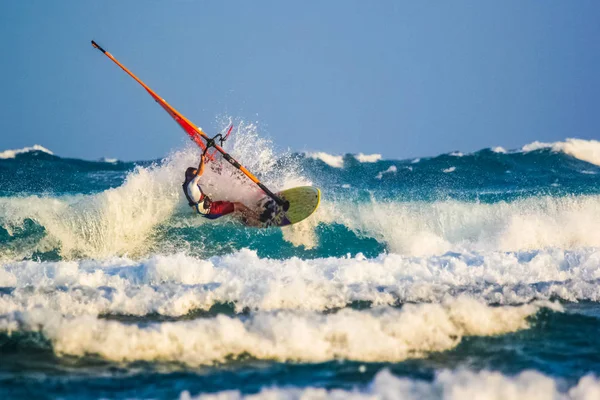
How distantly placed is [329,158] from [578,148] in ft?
36.9

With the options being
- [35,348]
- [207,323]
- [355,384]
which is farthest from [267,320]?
[35,348]

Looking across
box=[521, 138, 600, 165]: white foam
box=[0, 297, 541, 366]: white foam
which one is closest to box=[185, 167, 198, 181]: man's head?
box=[0, 297, 541, 366]: white foam

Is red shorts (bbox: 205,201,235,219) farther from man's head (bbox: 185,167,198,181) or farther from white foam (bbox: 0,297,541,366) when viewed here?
white foam (bbox: 0,297,541,366)

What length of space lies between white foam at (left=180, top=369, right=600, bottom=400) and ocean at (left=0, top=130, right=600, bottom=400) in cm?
1

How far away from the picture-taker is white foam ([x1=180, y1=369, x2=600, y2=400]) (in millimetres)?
3918

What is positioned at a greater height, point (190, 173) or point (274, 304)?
point (190, 173)

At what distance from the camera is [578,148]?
87.9 ft

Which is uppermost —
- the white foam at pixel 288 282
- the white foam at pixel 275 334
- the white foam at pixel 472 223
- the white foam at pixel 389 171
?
the white foam at pixel 389 171

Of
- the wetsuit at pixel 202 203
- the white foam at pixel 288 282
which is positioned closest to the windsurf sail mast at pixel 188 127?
the wetsuit at pixel 202 203

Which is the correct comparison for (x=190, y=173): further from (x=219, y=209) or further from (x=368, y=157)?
(x=368, y=157)

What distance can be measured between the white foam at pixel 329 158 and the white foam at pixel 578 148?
8398 millimetres

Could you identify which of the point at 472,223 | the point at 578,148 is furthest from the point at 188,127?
the point at 578,148

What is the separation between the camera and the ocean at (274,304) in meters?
4.24

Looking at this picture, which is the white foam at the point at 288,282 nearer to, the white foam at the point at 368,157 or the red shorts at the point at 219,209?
the red shorts at the point at 219,209
